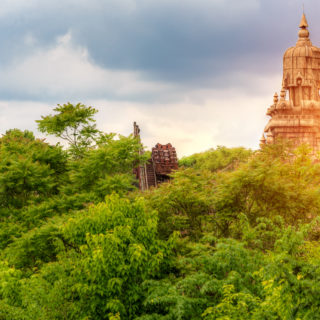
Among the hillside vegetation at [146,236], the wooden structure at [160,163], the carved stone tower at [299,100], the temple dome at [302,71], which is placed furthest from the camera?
the wooden structure at [160,163]

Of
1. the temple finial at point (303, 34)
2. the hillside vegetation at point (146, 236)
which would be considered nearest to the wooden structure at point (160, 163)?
the temple finial at point (303, 34)

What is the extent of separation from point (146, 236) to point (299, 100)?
30.6m

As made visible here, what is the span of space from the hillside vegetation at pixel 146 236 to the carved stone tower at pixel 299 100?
1471cm

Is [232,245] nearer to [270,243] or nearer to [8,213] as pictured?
[270,243]

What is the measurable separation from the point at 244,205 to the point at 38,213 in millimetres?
11262

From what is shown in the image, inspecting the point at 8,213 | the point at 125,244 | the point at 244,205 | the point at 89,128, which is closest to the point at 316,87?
the point at 89,128

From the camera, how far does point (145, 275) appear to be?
797 inches

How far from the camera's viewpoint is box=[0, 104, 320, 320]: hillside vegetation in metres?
17.9

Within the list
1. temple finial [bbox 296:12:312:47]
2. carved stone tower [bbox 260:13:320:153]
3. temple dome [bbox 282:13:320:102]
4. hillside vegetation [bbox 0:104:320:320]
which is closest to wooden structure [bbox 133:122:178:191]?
carved stone tower [bbox 260:13:320:153]

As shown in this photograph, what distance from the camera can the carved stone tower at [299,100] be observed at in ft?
154

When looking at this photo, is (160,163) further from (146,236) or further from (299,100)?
(146,236)

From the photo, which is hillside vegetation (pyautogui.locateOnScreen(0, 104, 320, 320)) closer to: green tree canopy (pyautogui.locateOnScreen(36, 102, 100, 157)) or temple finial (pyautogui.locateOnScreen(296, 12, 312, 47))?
green tree canopy (pyautogui.locateOnScreen(36, 102, 100, 157))

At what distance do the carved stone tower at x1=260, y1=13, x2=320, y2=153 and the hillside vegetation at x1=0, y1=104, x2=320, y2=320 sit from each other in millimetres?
14710

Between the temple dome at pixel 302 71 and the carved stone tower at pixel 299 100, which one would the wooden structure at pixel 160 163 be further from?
the temple dome at pixel 302 71
